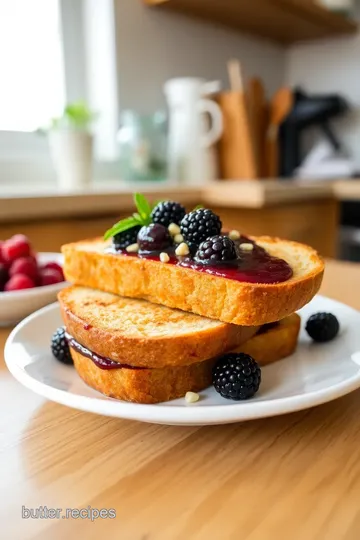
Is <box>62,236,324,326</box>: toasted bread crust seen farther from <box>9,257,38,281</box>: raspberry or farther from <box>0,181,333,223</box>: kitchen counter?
<box>0,181,333,223</box>: kitchen counter

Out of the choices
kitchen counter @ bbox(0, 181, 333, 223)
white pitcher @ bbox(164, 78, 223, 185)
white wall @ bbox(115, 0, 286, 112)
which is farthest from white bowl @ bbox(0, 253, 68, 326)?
white wall @ bbox(115, 0, 286, 112)

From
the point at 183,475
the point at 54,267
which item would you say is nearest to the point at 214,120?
the point at 54,267

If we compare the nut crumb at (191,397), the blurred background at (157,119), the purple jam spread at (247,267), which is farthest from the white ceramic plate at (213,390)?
the blurred background at (157,119)

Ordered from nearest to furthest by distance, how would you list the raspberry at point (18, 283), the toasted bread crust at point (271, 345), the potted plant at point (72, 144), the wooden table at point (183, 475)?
the wooden table at point (183, 475), the toasted bread crust at point (271, 345), the raspberry at point (18, 283), the potted plant at point (72, 144)

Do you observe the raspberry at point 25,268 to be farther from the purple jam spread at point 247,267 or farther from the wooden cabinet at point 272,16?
the wooden cabinet at point 272,16

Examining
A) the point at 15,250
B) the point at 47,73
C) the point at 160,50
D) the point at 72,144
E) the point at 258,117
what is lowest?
the point at 15,250

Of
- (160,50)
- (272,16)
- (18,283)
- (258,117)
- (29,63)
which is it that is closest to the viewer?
(18,283)

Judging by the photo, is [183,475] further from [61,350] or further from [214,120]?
[214,120]
